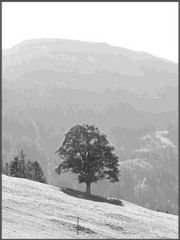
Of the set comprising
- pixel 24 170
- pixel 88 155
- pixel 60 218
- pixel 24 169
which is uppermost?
pixel 88 155

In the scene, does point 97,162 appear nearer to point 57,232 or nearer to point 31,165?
point 57,232

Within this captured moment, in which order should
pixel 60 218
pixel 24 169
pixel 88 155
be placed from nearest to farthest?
1. pixel 60 218
2. pixel 88 155
3. pixel 24 169

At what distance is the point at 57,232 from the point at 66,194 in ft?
89.2

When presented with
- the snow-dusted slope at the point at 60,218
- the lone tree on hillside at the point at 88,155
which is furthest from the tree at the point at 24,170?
the snow-dusted slope at the point at 60,218

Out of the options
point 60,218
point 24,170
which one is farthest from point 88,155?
point 24,170

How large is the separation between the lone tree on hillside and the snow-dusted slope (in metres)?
12.4

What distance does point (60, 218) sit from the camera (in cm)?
5162

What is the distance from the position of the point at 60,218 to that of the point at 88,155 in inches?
1359

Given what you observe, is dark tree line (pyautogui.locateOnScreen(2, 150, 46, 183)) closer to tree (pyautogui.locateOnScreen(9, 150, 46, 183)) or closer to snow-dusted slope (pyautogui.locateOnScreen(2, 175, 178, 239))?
tree (pyautogui.locateOnScreen(9, 150, 46, 183))

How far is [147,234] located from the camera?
54.8 m

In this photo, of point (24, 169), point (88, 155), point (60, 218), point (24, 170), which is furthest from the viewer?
point (24, 169)

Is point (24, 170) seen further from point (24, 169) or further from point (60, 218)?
point (60, 218)

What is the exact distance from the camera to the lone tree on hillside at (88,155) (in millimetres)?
85125

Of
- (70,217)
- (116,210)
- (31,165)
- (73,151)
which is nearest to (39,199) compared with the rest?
(70,217)
